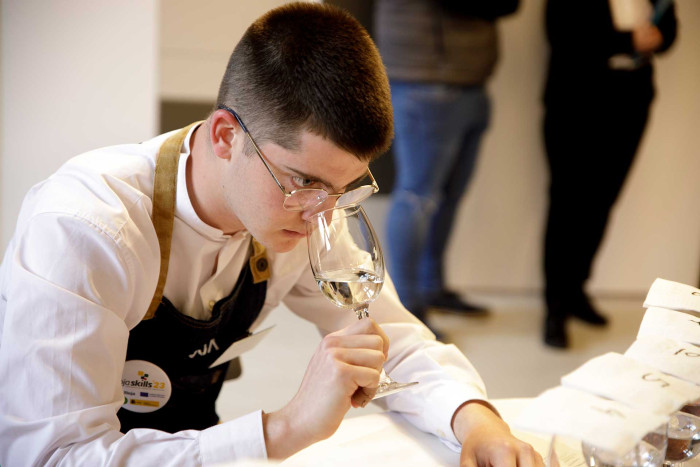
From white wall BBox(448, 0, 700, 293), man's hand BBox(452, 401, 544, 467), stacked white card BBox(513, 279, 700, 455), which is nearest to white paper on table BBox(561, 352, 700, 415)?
stacked white card BBox(513, 279, 700, 455)

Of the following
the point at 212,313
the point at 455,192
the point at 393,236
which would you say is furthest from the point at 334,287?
the point at 455,192

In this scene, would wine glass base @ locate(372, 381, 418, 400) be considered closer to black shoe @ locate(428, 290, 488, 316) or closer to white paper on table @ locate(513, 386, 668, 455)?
white paper on table @ locate(513, 386, 668, 455)

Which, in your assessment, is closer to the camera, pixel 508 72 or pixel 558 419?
pixel 558 419

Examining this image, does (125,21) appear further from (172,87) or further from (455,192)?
(455,192)

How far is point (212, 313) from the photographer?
1166 millimetres

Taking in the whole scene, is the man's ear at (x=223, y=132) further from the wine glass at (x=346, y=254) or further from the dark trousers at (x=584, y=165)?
the dark trousers at (x=584, y=165)

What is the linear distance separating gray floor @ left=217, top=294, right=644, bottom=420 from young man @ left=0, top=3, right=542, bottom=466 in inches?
50.7

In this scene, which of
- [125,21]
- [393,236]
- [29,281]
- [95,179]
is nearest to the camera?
[29,281]

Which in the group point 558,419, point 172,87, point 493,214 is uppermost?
point 558,419

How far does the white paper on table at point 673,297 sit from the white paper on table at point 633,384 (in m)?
0.17

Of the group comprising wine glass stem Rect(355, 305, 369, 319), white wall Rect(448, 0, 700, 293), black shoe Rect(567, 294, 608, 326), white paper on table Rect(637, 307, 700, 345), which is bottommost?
black shoe Rect(567, 294, 608, 326)

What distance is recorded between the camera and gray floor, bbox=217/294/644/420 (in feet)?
8.43

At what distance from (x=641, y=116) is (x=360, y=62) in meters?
2.33

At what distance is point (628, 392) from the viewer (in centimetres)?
67
